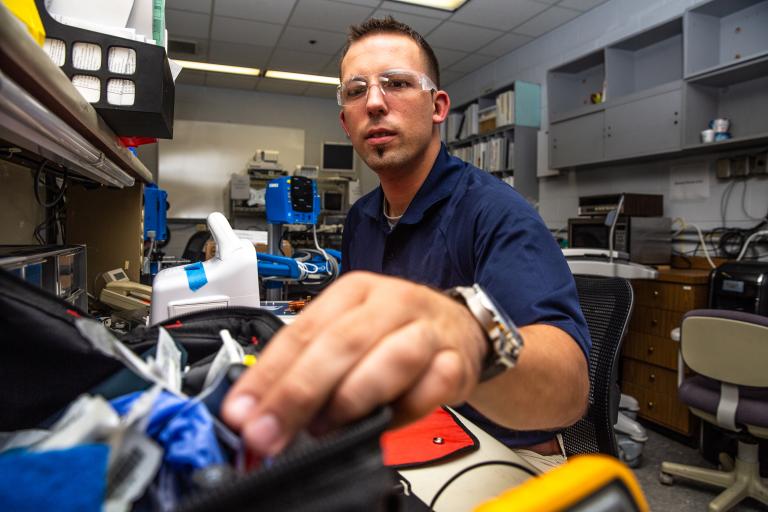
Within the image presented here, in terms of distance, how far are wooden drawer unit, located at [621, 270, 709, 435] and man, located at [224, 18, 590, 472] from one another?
6.50ft

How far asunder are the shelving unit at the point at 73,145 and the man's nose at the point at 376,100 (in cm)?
61

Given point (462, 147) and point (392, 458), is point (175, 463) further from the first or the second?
point (462, 147)

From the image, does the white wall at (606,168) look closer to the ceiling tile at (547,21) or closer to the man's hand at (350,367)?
the ceiling tile at (547,21)

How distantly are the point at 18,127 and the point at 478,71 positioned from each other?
18.4 ft

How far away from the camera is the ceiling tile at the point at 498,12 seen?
390 cm

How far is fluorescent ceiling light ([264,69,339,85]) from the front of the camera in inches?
232

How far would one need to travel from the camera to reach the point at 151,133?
1.27m

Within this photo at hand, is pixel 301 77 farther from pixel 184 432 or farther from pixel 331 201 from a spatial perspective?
pixel 184 432

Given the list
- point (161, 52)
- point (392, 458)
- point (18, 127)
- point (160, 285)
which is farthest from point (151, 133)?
point (392, 458)

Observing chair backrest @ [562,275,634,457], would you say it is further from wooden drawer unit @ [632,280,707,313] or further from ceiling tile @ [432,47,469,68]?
ceiling tile @ [432,47,469,68]

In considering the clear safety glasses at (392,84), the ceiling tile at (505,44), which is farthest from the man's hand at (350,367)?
the ceiling tile at (505,44)

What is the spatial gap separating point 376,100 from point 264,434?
1.09 meters

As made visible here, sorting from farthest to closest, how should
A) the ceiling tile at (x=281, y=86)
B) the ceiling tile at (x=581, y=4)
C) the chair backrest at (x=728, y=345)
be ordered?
the ceiling tile at (x=281, y=86) → the ceiling tile at (x=581, y=4) → the chair backrest at (x=728, y=345)

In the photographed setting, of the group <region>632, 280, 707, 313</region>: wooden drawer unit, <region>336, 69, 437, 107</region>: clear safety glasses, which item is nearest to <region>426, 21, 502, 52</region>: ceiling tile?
<region>632, 280, 707, 313</region>: wooden drawer unit
